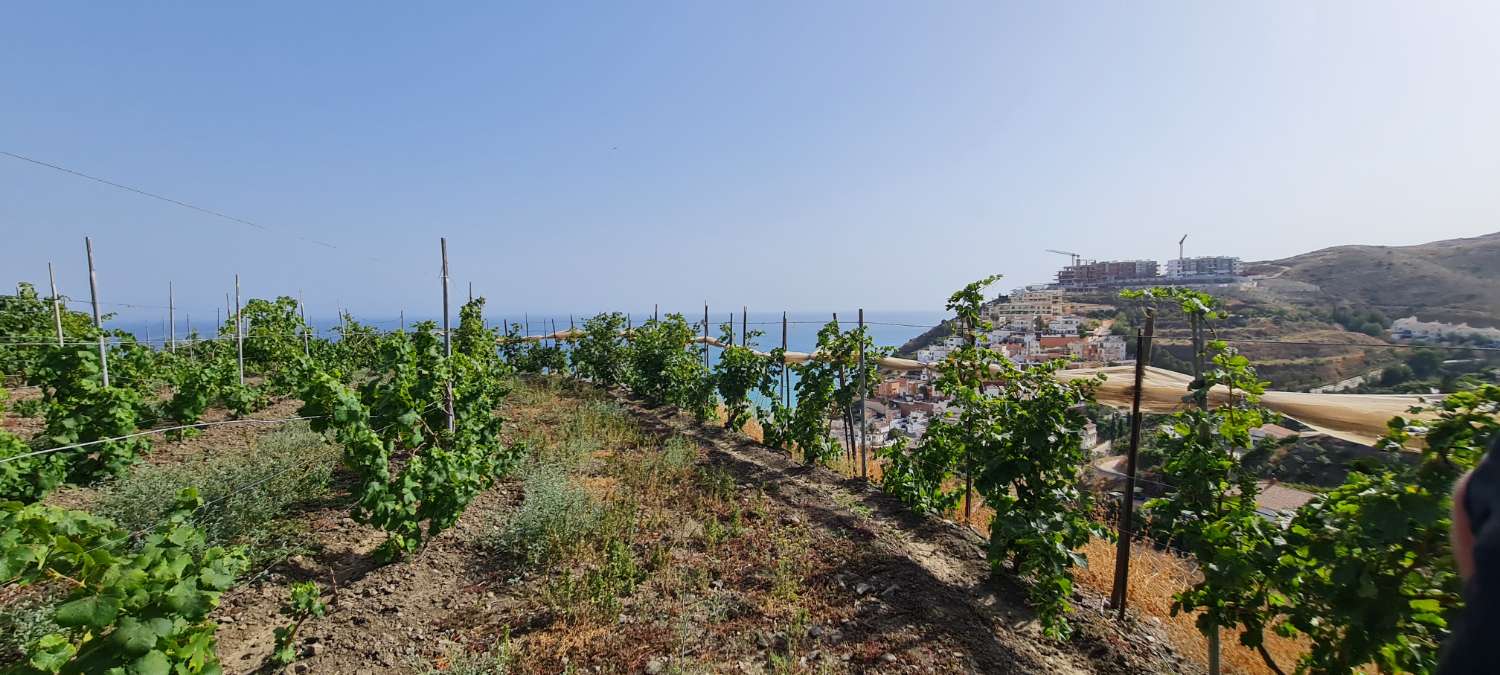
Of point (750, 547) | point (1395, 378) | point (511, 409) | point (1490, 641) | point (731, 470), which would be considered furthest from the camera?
point (511, 409)

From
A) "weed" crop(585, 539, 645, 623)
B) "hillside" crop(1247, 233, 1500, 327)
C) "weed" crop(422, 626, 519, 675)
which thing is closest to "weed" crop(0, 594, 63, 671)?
"weed" crop(422, 626, 519, 675)

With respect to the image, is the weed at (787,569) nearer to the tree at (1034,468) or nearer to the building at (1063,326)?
the tree at (1034,468)

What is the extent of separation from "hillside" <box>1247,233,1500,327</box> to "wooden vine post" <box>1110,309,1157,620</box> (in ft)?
9.42

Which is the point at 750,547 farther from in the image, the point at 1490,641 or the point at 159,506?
the point at 159,506

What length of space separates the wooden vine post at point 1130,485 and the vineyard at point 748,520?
45mm

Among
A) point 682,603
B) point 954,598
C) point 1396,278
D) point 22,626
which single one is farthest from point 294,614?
point 1396,278

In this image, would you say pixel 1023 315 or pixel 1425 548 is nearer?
pixel 1425 548

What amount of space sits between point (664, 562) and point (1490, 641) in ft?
14.4

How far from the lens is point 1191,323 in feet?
10.5

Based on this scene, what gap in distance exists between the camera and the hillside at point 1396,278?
8062 mm

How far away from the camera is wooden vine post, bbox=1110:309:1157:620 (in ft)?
12.7

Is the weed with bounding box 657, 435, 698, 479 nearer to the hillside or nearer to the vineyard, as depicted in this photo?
the vineyard

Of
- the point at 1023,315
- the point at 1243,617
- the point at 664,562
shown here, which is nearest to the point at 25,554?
the point at 664,562

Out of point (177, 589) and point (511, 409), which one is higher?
point (177, 589)
